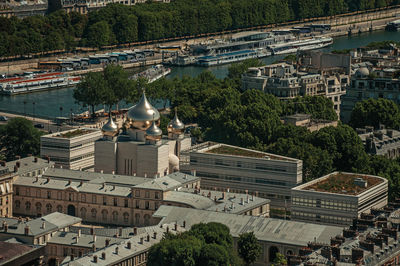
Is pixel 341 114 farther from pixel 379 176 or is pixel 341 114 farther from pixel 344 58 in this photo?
pixel 379 176

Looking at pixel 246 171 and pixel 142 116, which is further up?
pixel 142 116

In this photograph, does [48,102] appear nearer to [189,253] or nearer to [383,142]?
[383,142]

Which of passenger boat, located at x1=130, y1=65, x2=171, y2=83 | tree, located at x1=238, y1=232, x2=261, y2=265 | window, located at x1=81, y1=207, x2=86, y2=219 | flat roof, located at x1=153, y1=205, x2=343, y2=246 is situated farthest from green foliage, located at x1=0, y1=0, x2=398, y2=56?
tree, located at x1=238, y1=232, x2=261, y2=265

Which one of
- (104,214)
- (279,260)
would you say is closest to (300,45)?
(104,214)

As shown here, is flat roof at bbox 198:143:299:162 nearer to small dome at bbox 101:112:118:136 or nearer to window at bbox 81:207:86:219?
small dome at bbox 101:112:118:136

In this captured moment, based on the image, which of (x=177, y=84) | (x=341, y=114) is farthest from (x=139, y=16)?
(x=341, y=114)

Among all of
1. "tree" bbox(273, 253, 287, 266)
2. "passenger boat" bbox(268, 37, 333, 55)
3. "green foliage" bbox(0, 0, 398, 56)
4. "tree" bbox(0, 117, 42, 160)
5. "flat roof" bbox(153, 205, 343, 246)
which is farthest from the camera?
"passenger boat" bbox(268, 37, 333, 55)

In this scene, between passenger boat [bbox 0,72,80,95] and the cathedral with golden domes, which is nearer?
the cathedral with golden domes

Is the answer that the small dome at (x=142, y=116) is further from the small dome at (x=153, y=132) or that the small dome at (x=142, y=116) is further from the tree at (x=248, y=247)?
the tree at (x=248, y=247)
